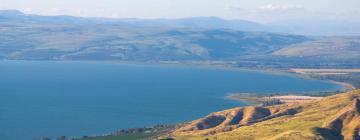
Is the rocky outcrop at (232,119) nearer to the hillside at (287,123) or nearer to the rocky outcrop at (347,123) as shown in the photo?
the hillside at (287,123)

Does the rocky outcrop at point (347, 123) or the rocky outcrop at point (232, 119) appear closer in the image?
the rocky outcrop at point (347, 123)

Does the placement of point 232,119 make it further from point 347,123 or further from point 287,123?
point 347,123

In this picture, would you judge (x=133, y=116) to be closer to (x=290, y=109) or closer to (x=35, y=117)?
(x=35, y=117)

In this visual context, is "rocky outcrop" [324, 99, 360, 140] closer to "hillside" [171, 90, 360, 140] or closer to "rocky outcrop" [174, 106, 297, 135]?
"hillside" [171, 90, 360, 140]

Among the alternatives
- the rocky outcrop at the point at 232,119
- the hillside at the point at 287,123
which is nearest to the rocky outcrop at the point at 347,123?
the hillside at the point at 287,123

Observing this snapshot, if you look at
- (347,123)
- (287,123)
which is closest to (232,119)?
(287,123)

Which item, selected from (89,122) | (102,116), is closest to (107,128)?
(89,122)

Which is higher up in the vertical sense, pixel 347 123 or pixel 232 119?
pixel 232 119

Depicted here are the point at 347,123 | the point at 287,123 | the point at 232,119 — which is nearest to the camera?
the point at 347,123

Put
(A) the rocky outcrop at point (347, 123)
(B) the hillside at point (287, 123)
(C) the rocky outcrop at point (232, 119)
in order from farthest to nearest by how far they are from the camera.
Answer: (C) the rocky outcrop at point (232, 119) → (A) the rocky outcrop at point (347, 123) → (B) the hillside at point (287, 123)
